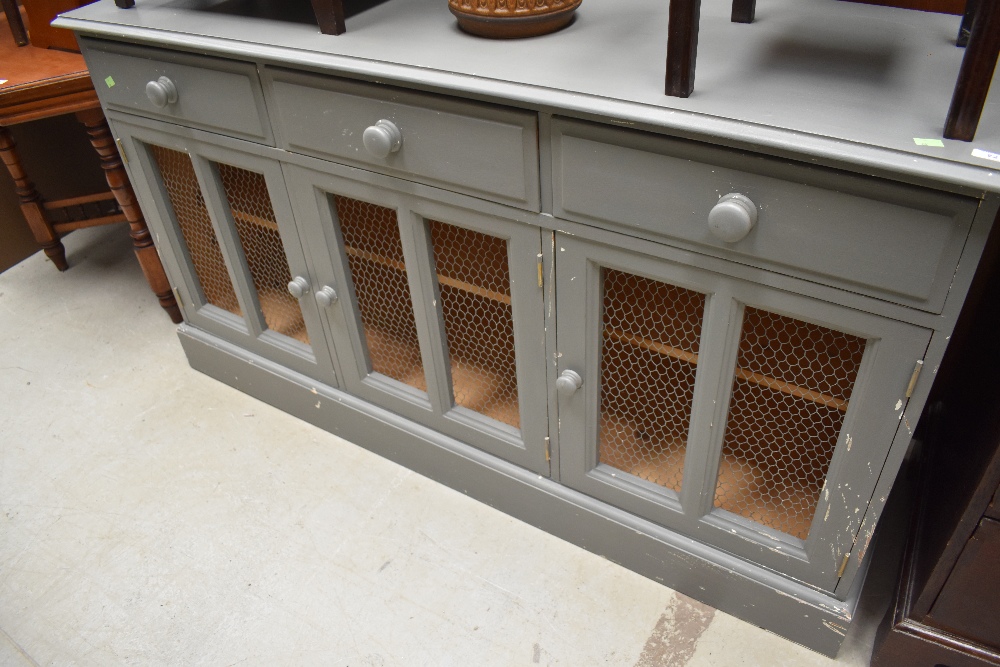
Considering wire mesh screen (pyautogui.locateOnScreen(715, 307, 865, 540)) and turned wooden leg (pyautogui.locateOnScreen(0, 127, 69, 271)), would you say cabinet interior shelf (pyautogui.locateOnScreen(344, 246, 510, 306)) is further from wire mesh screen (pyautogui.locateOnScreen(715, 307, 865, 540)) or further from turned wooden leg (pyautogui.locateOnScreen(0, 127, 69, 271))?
turned wooden leg (pyautogui.locateOnScreen(0, 127, 69, 271))

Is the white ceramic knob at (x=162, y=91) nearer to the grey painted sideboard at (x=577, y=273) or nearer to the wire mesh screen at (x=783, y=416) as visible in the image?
the grey painted sideboard at (x=577, y=273)

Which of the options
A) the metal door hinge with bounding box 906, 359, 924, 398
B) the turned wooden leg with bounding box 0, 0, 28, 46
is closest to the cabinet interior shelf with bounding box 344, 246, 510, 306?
the metal door hinge with bounding box 906, 359, 924, 398

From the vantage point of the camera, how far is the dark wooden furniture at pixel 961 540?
998mm

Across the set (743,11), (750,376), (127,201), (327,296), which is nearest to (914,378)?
(750,376)

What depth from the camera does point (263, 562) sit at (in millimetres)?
1503

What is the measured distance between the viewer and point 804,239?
0.91m

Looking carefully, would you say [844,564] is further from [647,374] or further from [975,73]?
[975,73]

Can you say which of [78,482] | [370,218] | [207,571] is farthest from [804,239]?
[78,482]


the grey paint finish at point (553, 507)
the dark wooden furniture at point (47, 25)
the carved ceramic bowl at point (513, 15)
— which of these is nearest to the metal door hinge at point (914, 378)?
the grey paint finish at point (553, 507)

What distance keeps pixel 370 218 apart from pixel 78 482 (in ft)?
3.21

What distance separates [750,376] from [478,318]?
1.65 feet

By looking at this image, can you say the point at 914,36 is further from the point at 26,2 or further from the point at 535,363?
the point at 26,2

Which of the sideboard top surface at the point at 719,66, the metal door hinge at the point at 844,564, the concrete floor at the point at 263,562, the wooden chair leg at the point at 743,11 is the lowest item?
the concrete floor at the point at 263,562

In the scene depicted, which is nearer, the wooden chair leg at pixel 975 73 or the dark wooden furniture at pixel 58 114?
the wooden chair leg at pixel 975 73
